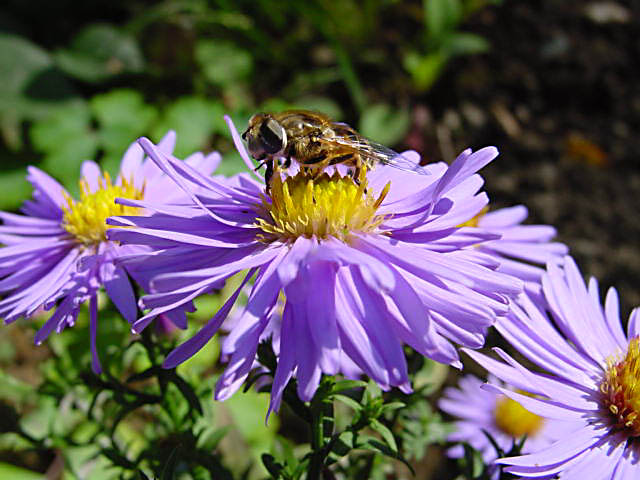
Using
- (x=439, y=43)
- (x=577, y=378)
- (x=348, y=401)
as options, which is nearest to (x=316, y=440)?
(x=348, y=401)

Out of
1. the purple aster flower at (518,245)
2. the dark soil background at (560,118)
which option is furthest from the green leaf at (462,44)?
the purple aster flower at (518,245)

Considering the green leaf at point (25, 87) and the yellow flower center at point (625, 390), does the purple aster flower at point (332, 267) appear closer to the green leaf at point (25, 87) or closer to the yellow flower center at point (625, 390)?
the yellow flower center at point (625, 390)

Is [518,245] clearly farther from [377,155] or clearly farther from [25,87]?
[25,87]

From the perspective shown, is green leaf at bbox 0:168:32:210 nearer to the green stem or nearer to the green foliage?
the green foliage

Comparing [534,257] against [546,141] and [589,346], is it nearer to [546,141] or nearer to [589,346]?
[589,346]

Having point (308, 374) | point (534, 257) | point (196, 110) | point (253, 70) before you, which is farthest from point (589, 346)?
point (253, 70)

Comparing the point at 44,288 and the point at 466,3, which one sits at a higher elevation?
the point at 466,3
